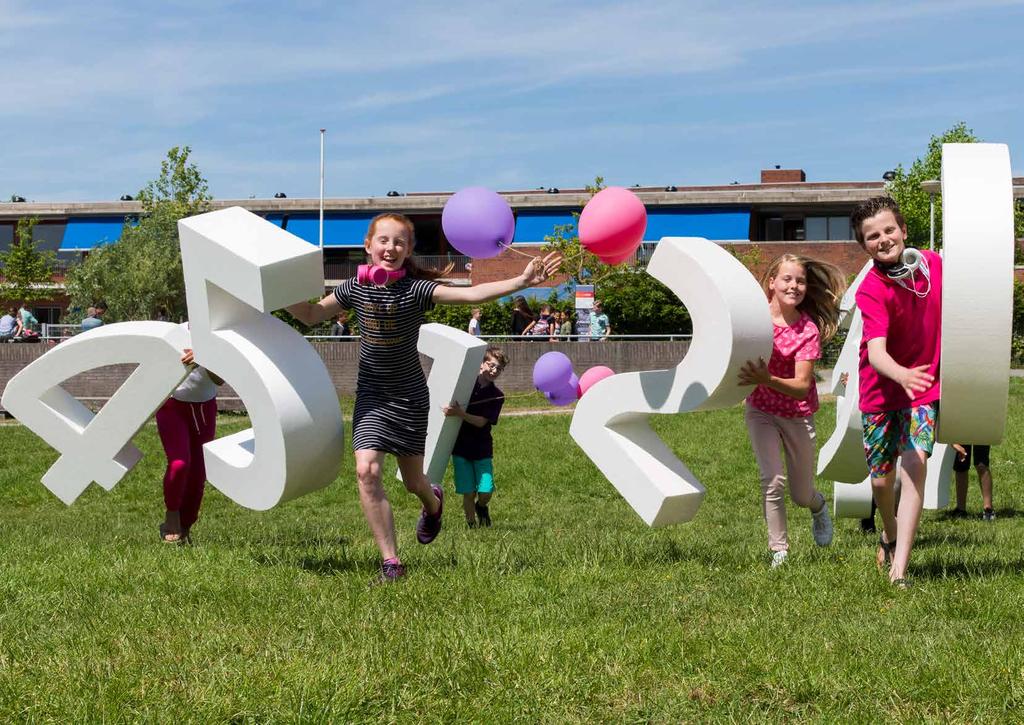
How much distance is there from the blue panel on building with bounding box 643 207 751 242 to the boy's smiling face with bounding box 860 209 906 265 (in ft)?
133

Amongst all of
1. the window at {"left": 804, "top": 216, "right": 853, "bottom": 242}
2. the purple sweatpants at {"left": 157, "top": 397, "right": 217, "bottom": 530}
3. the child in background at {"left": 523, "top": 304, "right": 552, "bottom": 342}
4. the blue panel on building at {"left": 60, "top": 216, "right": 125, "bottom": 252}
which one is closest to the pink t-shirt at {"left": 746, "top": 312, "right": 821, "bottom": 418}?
the purple sweatpants at {"left": 157, "top": 397, "right": 217, "bottom": 530}

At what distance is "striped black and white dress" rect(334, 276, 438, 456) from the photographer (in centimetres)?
623

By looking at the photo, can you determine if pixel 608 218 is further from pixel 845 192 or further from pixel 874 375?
pixel 845 192

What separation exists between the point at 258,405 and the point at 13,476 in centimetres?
1027

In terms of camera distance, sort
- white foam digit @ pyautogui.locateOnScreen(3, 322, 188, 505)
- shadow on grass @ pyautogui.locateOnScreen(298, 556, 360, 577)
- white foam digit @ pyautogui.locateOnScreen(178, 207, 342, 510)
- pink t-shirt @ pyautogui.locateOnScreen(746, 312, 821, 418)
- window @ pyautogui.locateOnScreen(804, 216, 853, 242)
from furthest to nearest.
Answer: window @ pyautogui.locateOnScreen(804, 216, 853, 242)
white foam digit @ pyautogui.locateOnScreen(3, 322, 188, 505)
pink t-shirt @ pyautogui.locateOnScreen(746, 312, 821, 418)
shadow on grass @ pyautogui.locateOnScreen(298, 556, 360, 577)
white foam digit @ pyautogui.locateOnScreen(178, 207, 342, 510)

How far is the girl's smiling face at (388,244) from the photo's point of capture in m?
6.37

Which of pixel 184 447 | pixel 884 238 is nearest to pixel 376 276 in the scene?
pixel 884 238

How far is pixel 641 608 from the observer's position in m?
5.17

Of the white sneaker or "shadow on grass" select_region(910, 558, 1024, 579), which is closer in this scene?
"shadow on grass" select_region(910, 558, 1024, 579)

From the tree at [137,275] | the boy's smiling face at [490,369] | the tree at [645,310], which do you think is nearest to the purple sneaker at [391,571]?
the boy's smiling face at [490,369]

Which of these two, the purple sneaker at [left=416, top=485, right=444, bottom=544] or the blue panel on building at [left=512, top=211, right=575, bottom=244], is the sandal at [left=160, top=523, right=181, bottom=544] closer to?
the purple sneaker at [left=416, top=485, right=444, bottom=544]

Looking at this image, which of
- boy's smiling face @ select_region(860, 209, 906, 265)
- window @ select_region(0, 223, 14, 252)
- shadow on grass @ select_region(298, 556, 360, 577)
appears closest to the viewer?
boy's smiling face @ select_region(860, 209, 906, 265)

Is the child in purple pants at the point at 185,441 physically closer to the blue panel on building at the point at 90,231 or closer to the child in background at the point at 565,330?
the child in background at the point at 565,330

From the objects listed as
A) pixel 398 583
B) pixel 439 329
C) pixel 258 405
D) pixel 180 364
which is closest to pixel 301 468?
pixel 258 405
